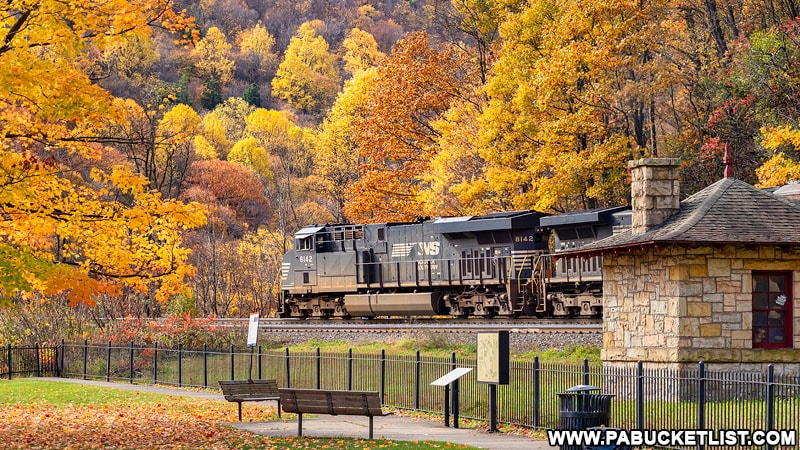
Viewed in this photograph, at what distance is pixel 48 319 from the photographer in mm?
40594

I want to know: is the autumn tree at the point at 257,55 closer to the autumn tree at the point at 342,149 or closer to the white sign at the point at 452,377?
the autumn tree at the point at 342,149

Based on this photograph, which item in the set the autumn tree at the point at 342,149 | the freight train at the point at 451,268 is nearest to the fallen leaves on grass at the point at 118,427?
the freight train at the point at 451,268

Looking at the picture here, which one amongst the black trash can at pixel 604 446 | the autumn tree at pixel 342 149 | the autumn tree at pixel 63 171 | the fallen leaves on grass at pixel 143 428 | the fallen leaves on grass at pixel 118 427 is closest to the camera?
the black trash can at pixel 604 446

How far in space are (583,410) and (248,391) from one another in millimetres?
8643

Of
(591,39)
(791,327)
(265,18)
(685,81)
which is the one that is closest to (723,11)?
(685,81)

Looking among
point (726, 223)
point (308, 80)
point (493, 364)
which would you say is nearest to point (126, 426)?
point (493, 364)

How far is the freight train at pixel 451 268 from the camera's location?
35969 millimetres

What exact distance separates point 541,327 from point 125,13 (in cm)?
1948

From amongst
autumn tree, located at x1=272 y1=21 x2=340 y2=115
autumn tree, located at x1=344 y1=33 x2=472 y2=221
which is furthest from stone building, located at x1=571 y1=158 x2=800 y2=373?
autumn tree, located at x1=272 y1=21 x2=340 y2=115

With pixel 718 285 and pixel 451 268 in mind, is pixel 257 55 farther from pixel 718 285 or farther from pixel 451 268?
pixel 718 285

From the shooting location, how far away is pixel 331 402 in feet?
62.0

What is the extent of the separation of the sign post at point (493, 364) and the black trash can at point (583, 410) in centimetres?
469

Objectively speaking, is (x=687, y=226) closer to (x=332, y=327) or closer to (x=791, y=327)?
(x=791, y=327)

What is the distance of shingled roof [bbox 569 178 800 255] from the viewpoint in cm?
2136
